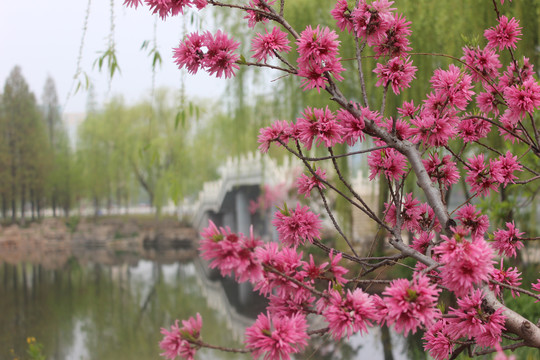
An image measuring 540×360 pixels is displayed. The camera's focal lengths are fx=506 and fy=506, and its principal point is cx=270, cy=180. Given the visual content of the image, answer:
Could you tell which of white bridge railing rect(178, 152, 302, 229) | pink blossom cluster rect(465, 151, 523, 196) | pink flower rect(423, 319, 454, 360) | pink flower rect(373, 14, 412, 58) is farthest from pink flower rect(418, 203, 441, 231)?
white bridge railing rect(178, 152, 302, 229)

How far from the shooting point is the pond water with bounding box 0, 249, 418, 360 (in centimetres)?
508

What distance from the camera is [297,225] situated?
979 mm

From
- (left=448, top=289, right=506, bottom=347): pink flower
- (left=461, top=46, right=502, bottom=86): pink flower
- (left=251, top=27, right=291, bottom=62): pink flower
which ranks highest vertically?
(left=461, top=46, right=502, bottom=86): pink flower

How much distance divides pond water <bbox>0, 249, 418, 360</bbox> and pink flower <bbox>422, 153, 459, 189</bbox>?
2.07 m

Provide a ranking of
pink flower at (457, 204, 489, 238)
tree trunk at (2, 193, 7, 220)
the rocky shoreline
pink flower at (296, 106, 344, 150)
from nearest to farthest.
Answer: pink flower at (296, 106, 344, 150) < pink flower at (457, 204, 489, 238) < the rocky shoreline < tree trunk at (2, 193, 7, 220)

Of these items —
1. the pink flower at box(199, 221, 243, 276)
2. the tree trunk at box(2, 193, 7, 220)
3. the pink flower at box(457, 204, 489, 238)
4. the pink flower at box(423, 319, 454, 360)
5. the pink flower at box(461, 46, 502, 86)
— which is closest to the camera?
the pink flower at box(199, 221, 243, 276)

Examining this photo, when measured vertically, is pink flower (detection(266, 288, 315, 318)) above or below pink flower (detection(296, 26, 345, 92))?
below

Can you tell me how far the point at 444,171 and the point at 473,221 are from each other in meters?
0.13

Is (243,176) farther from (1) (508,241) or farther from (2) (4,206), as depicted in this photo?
(2) (4,206)

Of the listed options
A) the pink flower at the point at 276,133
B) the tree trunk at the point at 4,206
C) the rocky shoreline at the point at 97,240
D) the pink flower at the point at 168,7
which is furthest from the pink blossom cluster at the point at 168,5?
the tree trunk at the point at 4,206

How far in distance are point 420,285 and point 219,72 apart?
20.6 inches

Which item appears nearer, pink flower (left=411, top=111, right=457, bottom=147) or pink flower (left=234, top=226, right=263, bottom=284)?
pink flower (left=234, top=226, right=263, bottom=284)

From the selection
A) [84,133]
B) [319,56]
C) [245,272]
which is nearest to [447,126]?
[319,56]

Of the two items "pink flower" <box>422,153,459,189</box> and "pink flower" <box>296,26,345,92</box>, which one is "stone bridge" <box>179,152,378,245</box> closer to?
"pink flower" <box>422,153,459,189</box>
